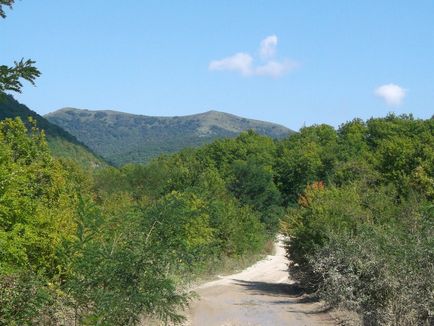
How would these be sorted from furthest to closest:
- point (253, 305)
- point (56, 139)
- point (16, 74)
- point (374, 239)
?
point (56, 139) → point (253, 305) → point (374, 239) → point (16, 74)

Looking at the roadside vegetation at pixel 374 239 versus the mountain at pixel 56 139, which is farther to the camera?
the mountain at pixel 56 139

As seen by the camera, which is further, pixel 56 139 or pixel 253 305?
pixel 56 139

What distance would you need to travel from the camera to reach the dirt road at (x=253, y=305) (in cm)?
2348

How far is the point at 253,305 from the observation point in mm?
28484

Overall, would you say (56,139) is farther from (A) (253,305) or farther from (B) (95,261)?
(B) (95,261)

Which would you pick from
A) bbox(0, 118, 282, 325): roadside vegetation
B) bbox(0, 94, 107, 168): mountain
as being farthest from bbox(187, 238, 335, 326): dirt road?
bbox(0, 94, 107, 168): mountain

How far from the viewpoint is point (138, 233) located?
1133 centimetres

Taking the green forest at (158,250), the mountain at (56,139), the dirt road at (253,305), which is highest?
the mountain at (56,139)

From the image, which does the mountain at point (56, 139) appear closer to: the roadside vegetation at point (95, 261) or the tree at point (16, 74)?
the roadside vegetation at point (95, 261)

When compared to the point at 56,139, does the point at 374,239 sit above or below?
below

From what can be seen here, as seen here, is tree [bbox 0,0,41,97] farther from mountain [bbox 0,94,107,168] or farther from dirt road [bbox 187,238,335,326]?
mountain [bbox 0,94,107,168]

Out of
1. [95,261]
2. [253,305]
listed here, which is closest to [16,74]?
[95,261]

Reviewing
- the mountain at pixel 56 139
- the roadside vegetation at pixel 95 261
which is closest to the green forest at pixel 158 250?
the roadside vegetation at pixel 95 261

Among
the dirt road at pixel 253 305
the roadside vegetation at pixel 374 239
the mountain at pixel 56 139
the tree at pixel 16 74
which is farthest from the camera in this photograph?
the mountain at pixel 56 139
